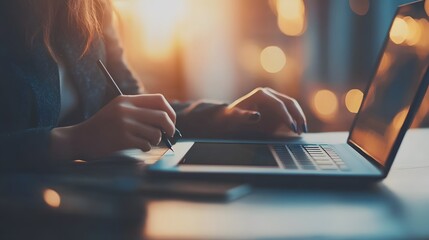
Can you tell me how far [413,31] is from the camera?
2.41 feet

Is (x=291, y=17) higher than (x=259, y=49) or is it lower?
higher

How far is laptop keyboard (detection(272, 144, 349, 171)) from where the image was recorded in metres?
0.58

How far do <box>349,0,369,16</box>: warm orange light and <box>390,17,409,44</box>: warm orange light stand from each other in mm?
1963

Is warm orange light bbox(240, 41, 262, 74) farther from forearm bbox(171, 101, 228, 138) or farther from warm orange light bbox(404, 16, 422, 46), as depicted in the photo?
warm orange light bbox(404, 16, 422, 46)

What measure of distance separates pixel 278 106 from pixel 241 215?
42 cm

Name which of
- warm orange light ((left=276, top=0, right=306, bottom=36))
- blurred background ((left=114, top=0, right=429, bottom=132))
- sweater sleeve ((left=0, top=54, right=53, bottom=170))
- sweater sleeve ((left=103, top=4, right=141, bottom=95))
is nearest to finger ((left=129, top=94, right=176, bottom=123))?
sweater sleeve ((left=0, top=54, right=53, bottom=170))

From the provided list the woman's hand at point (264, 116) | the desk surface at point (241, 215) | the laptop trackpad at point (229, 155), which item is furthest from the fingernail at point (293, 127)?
the desk surface at point (241, 215)

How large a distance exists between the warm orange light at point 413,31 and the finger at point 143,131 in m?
0.36

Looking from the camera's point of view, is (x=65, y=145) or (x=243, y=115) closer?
(x=65, y=145)

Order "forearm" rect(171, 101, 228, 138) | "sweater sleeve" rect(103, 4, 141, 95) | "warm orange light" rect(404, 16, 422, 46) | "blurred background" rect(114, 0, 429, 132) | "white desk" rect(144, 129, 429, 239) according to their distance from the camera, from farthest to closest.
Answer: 1. "blurred background" rect(114, 0, 429, 132)
2. "sweater sleeve" rect(103, 4, 141, 95)
3. "forearm" rect(171, 101, 228, 138)
4. "warm orange light" rect(404, 16, 422, 46)
5. "white desk" rect(144, 129, 429, 239)

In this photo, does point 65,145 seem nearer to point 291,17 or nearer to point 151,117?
point 151,117

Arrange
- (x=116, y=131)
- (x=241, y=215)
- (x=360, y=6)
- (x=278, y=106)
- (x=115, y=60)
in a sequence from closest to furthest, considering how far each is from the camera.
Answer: (x=241, y=215) < (x=116, y=131) < (x=278, y=106) < (x=115, y=60) < (x=360, y=6)

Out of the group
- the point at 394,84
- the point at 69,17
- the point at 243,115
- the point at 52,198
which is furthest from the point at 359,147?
the point at 69,17

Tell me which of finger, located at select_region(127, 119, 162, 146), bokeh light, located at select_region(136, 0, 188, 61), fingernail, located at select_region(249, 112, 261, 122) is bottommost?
bokeh light, located at select_region(136, 0, 188, 61)
